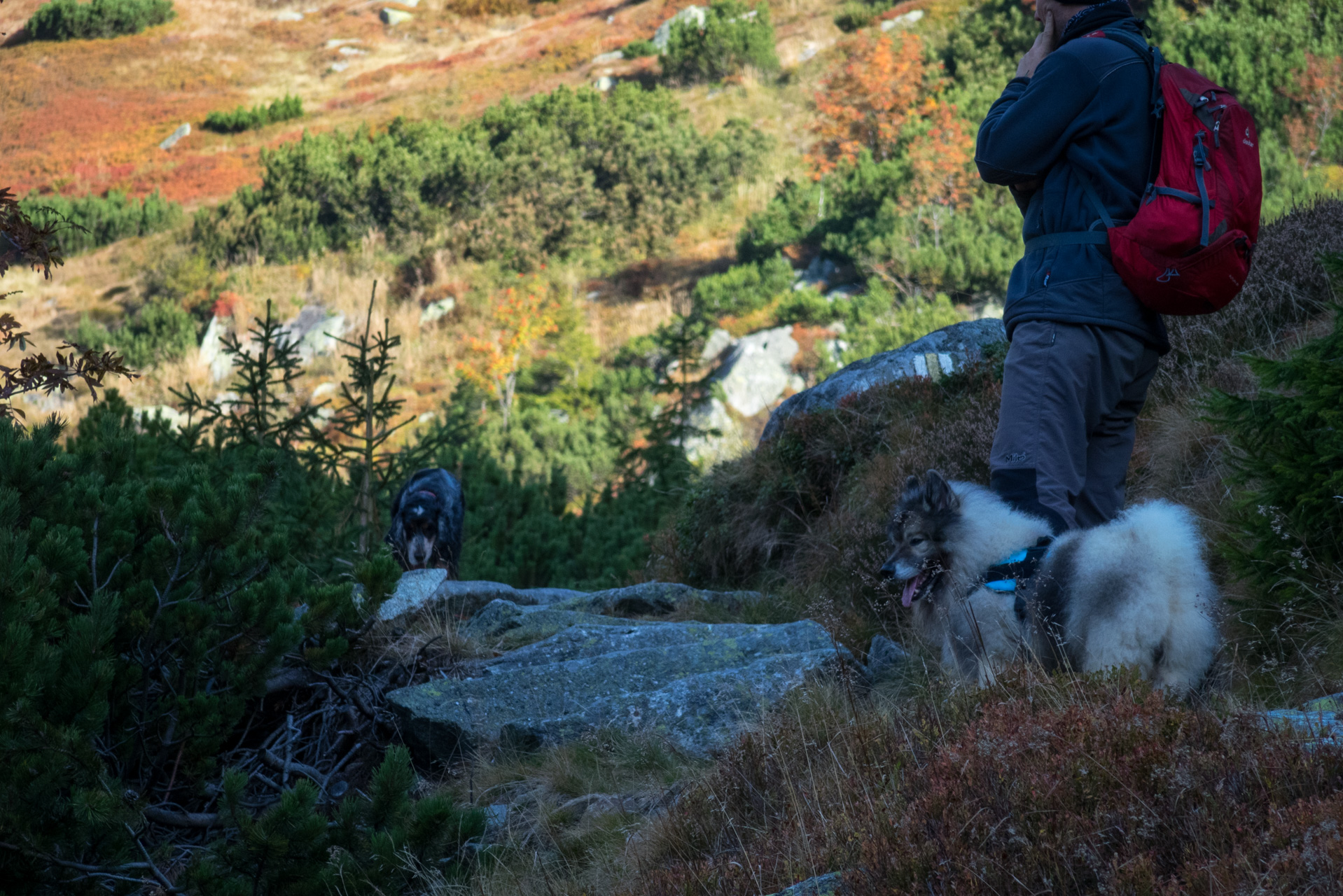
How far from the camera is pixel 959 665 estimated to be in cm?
375

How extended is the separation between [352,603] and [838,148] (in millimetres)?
29696

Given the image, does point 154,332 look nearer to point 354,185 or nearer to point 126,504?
point 354,185

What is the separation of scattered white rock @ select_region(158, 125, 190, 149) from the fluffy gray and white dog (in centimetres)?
4081

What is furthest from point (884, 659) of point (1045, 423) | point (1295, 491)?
point (1295, 491)

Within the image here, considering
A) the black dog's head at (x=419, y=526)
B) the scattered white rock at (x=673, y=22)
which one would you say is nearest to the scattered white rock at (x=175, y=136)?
the scattered white rock at (x=673, y=22)

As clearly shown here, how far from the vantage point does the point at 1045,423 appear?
11.7 ft

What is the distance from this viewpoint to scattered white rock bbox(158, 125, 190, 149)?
124ft

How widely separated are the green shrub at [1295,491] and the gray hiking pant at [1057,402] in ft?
1.60

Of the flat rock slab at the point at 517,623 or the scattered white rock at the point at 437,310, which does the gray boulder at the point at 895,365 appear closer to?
the flat rock slab at the point at 517,623

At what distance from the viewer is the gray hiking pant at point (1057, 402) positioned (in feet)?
11.6

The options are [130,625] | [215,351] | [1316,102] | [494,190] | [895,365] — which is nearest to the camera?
[130,625]

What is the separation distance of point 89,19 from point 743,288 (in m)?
30.4

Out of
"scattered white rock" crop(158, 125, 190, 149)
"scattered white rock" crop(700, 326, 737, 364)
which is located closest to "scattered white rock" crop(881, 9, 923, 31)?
"scattered white rock" crop(700, 326, 737, 364)

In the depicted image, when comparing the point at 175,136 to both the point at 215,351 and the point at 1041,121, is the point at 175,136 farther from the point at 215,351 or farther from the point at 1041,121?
the point at 1041,121
